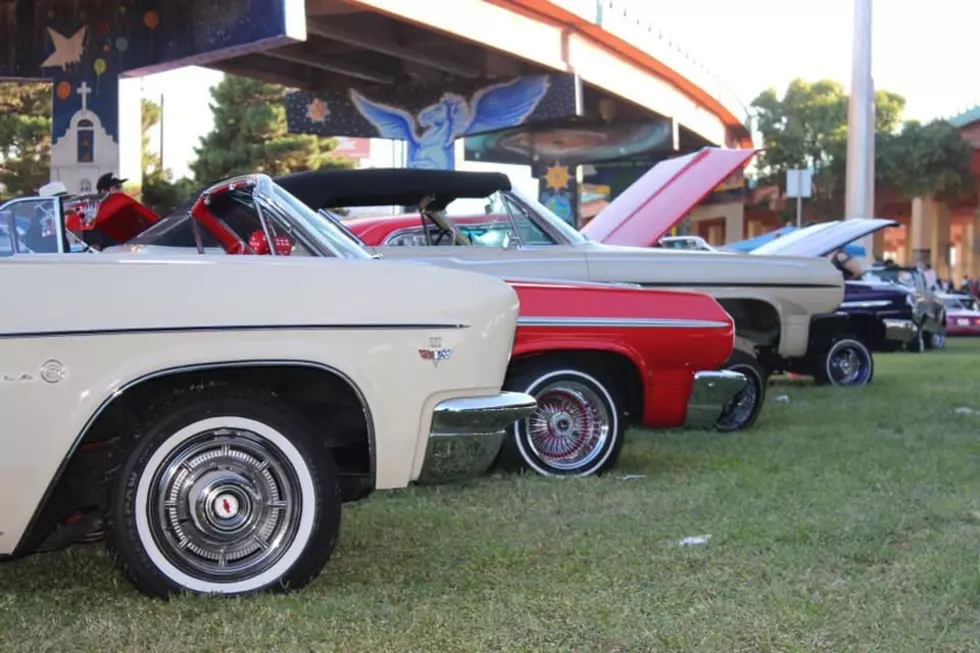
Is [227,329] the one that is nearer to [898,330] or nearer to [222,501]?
[222,501]

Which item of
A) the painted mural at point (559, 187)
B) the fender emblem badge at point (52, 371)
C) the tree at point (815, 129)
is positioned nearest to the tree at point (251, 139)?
the painted mural at point (559, 187)

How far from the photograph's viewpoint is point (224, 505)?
3723 millimetres

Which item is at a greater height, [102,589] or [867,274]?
[867,274]

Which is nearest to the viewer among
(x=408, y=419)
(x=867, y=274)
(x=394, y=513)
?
(x=408, y=419)

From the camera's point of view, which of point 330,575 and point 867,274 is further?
point 867,274

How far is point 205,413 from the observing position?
368 centimetres

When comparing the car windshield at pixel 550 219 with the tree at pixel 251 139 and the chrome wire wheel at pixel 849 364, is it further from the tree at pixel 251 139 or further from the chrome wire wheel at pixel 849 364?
the tree at pixel 251 139

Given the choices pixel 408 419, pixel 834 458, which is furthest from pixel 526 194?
pixel 408 419

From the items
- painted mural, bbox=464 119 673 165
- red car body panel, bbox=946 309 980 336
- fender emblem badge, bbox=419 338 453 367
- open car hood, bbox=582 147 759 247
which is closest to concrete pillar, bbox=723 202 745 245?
painted mural, bbox=464 119 673 165

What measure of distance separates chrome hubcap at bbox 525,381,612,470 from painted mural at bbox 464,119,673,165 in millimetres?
31024

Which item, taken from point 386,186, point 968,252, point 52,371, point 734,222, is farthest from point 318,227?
point 734,222

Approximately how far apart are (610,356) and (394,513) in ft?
5.68

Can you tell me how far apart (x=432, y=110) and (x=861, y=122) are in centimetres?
1062

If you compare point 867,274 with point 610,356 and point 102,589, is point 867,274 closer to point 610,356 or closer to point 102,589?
point 610,356
